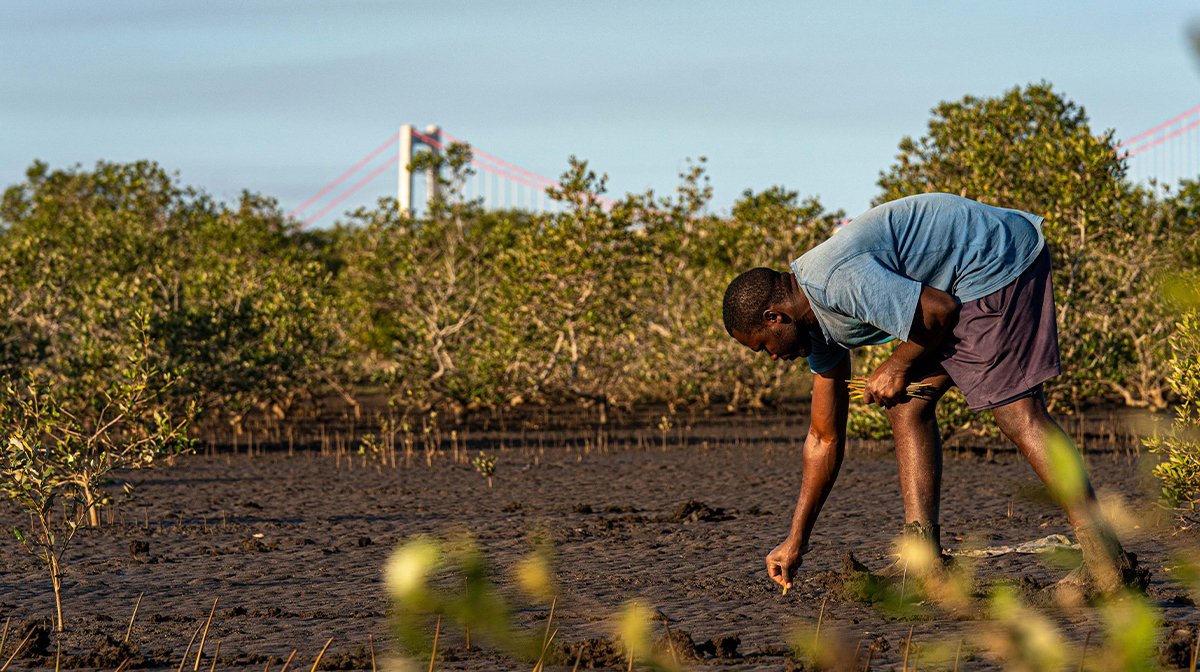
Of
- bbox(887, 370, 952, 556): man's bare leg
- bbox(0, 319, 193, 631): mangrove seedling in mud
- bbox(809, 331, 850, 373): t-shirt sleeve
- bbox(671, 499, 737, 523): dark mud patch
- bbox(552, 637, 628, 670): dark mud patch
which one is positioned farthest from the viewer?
bbox(671, 499, 737, 523): dark mud patch

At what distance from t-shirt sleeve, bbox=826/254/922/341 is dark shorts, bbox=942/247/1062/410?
37 centimetres

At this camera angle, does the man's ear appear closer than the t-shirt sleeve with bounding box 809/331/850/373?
Yes

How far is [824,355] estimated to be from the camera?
4105 millimetres

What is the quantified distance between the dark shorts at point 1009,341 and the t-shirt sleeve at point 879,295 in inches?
14.5

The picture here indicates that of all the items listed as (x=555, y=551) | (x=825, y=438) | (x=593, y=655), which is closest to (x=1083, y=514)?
(x=825, y=438)

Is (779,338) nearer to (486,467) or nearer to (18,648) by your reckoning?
(18,648)

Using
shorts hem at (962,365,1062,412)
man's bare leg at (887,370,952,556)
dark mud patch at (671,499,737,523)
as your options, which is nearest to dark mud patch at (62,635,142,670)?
man's bare leg at (887,370,952,556)

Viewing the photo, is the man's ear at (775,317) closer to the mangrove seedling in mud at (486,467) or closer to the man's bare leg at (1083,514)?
the man's bare leg at (1083,514)

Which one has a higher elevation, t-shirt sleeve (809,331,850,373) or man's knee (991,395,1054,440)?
t-shirt sleeve (809,331,850,373)

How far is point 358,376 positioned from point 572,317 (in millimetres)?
3611

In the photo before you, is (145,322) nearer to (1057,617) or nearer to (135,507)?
(135,507)

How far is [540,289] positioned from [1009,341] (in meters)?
11.2

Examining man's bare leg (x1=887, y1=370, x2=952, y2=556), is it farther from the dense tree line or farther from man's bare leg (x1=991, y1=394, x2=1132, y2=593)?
the dense tree line

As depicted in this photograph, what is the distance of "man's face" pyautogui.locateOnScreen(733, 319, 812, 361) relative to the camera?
12.4ft
